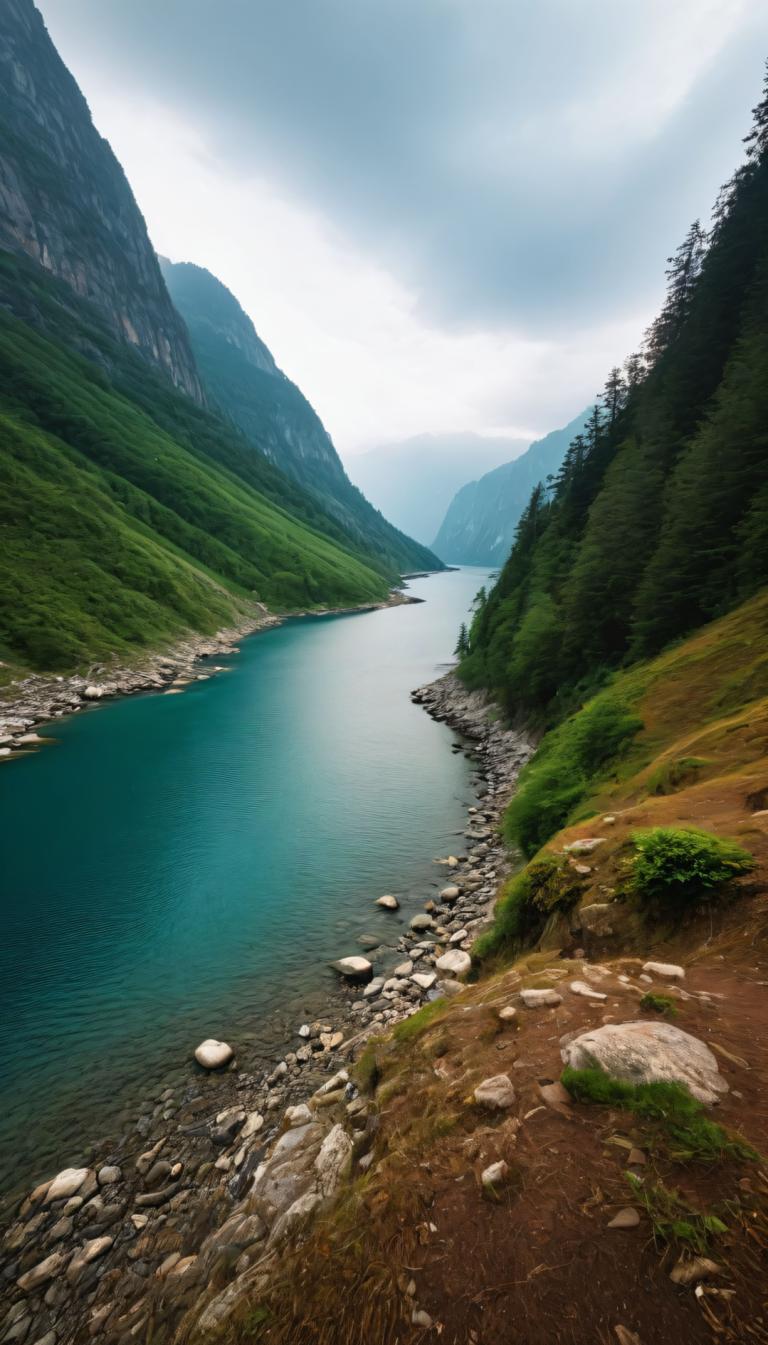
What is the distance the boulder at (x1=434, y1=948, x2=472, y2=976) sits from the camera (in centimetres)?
1574

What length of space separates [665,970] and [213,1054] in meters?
12.5

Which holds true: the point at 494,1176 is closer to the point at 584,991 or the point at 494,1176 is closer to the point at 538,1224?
the point at 538,1224

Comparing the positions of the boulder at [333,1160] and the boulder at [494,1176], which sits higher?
the boulder at [494,1176]

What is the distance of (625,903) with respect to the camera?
10.2m

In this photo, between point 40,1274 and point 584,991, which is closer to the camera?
point 584,991

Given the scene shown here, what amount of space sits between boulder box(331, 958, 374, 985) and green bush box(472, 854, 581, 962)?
458 cm

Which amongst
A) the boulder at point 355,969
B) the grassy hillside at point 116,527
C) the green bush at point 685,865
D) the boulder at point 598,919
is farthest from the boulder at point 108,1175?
the grassy hillside at point 116,527

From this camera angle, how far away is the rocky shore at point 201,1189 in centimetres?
766

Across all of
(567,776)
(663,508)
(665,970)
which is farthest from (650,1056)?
(663,508)

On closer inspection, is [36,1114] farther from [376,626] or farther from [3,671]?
[376,626]

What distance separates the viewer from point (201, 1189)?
10.5m

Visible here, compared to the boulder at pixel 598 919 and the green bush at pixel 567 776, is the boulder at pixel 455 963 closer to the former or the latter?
the green bush at pixel 567 776

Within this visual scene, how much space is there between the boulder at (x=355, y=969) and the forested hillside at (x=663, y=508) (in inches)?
896

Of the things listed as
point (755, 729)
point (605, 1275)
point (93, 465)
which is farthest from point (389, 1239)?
point (93, 465)
